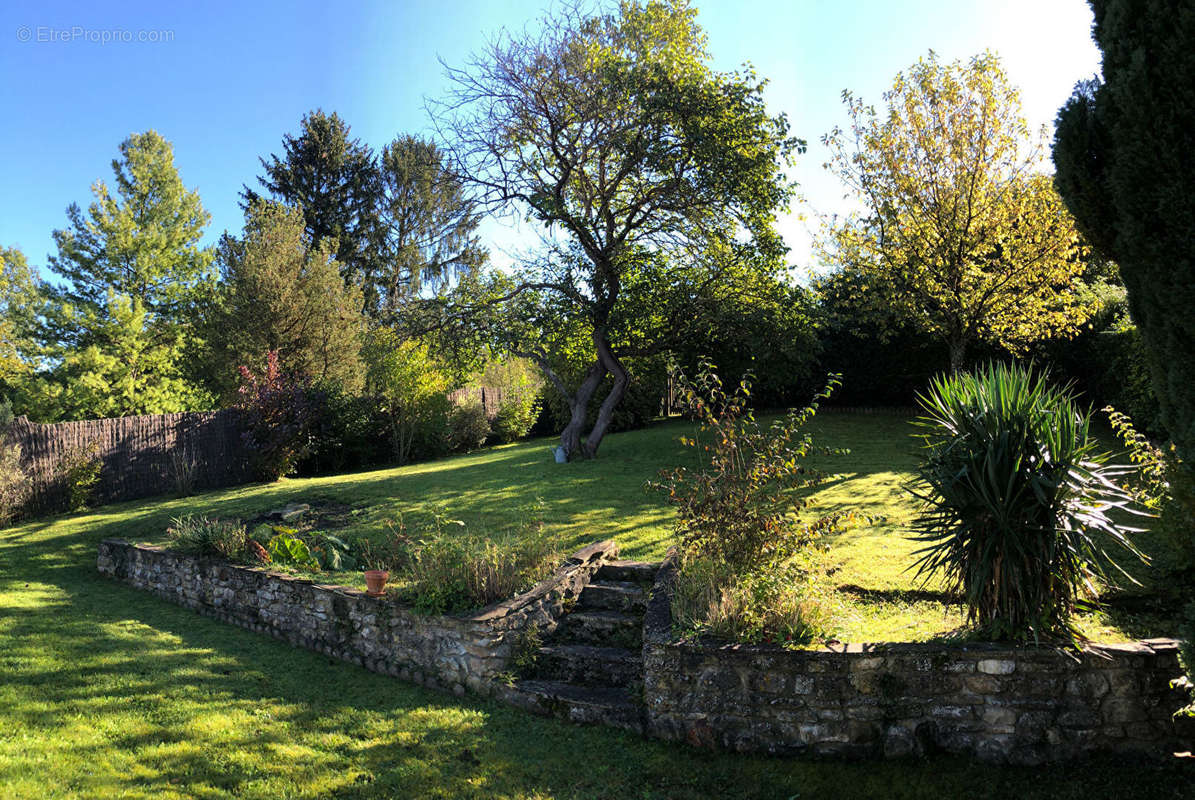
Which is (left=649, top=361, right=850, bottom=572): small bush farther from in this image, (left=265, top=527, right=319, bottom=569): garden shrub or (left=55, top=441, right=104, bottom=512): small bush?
(left=55, top=441, right=104, bottom=512): small bush

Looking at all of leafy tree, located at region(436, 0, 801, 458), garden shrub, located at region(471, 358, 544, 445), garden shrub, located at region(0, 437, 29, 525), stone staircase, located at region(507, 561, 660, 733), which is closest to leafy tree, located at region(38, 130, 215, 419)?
garden shrub, located at region(0, 437, 29, 525)

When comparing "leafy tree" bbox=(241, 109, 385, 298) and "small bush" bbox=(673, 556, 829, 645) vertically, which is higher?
"leafy tree" bbox=(241, 109, 385, 298)

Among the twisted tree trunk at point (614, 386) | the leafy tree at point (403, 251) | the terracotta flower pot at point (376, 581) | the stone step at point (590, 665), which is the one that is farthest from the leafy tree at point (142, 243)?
the stone step at point (590, 665)

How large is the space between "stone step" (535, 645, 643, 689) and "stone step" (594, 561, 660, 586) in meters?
1.08

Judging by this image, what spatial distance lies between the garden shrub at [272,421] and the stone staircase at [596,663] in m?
11.4

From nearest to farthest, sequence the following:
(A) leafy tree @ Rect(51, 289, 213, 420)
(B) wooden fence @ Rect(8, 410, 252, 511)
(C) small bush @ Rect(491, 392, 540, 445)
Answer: (B) wooden fence @ Rect(8, 410, 252, 511)
(A) leafy tree @ Rect(51, 289, 213, 420)
(C) small bush @ Rect(491, 392, 540, 445)

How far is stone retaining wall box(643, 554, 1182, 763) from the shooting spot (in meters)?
3.86

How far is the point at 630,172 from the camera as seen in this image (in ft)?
41.8

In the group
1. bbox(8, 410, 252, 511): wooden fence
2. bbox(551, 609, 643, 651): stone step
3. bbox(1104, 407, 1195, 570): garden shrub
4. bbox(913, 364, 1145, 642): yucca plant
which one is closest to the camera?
bbox(1104, 407, 1195, 570): garden shrub

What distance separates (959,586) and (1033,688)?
78cm

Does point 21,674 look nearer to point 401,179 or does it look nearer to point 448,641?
point 448,641

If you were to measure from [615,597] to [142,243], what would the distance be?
25106 millimetres

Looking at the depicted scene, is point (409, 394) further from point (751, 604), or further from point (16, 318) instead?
point (16, 318)

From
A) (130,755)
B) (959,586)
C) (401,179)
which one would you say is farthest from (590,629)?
(401,179)
